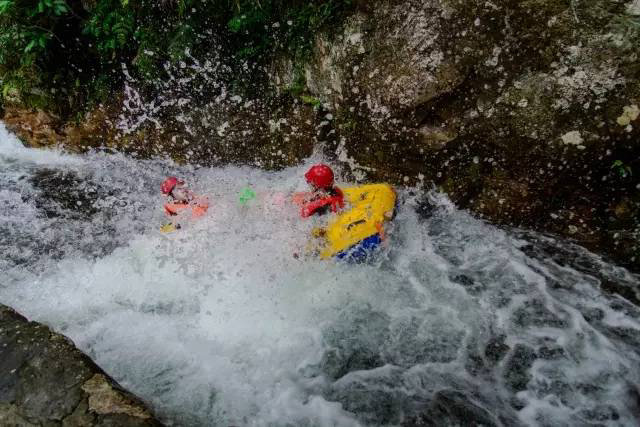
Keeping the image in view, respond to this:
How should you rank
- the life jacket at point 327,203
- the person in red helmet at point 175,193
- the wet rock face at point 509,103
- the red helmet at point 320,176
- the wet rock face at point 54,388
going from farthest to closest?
the person in red helmet at point 175,193, the life jacket at point 327,203, the red helmet at point 320,176, the wet rock face at point 509,103, the wet rock face at point 54,388

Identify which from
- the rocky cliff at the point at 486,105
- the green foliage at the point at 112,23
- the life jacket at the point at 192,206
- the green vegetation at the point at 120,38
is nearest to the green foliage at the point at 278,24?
the green vegetation at the point at 120,38

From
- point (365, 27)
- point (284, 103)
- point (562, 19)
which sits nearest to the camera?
point (562, 19)

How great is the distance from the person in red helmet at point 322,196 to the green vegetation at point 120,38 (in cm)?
139

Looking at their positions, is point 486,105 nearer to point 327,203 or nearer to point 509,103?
point 509,103

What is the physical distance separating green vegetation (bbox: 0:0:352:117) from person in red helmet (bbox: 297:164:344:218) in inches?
54.8

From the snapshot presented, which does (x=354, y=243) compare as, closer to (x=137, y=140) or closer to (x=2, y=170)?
(x=137, y=140)

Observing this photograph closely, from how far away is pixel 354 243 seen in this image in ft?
12.8

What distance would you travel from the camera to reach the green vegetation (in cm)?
464

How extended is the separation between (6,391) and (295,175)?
3.34 metres

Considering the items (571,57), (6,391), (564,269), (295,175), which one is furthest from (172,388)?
(571,57)

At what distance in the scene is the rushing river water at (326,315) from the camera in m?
3.12

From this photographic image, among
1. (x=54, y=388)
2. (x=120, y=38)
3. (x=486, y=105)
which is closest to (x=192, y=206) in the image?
(x=54, y=388)

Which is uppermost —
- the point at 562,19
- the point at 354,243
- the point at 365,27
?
the point at 365,27

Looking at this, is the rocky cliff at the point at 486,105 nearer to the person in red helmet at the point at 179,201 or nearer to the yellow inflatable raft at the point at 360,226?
the yellow inflatable raft at the point at 360,226
